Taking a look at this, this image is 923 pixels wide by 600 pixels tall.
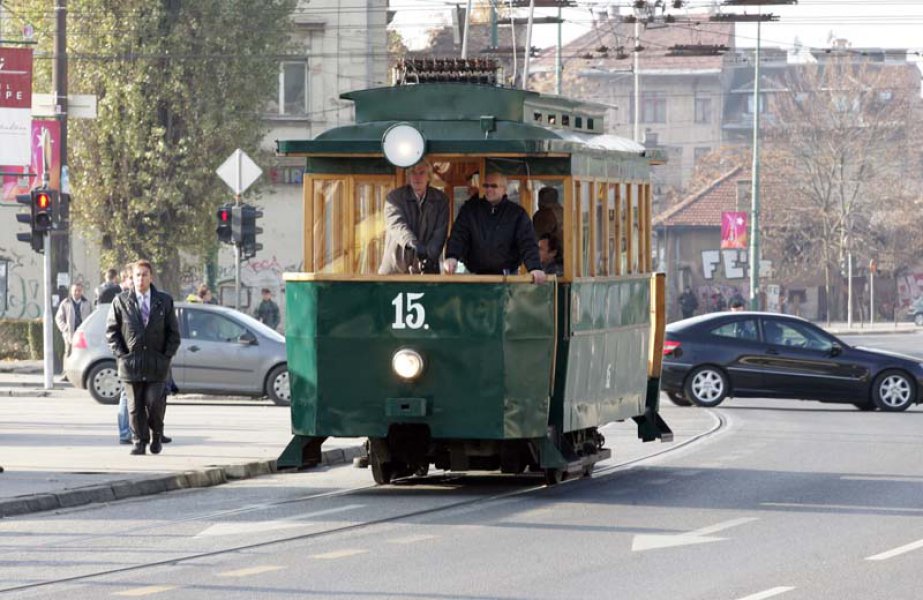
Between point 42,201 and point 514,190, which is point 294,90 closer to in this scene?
point 42,201

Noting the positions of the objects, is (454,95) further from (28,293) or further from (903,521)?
(28,293)

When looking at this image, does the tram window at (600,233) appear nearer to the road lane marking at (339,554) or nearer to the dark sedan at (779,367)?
the road lane marking at (339,554)

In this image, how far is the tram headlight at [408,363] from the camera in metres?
14.3

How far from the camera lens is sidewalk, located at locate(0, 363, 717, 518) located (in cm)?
1506

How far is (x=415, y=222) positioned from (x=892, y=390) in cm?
1506

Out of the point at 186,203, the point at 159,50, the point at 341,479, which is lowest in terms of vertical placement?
the point at 341,479

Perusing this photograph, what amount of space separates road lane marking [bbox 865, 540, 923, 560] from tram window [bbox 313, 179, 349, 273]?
479cm

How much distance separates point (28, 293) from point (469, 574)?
1598 inches

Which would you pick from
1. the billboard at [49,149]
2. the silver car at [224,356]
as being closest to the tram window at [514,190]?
the silver car at [224,356]

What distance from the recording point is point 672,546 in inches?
465

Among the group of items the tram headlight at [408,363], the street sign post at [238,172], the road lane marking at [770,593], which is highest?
the street sign post at [238,172]

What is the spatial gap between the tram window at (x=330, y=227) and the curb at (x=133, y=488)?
2.20 m

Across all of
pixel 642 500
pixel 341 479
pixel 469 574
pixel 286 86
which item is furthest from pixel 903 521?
pixel 286 86

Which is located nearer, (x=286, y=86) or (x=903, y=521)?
(x=903, y=521)
